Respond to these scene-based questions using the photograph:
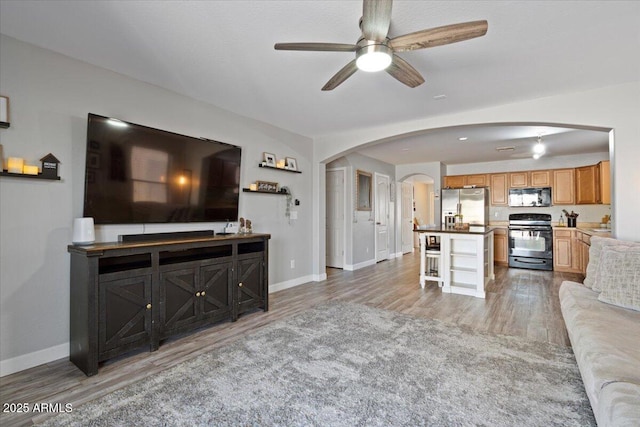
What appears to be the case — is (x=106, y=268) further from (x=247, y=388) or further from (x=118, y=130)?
(x=247, y=388)

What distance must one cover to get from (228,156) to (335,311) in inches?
89.4

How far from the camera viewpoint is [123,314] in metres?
2.47

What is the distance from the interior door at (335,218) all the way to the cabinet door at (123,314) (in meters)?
4.45

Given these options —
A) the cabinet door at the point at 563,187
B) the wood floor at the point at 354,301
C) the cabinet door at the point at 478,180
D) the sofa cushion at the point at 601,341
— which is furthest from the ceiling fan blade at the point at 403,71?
the cabinet door at the point at 563,187

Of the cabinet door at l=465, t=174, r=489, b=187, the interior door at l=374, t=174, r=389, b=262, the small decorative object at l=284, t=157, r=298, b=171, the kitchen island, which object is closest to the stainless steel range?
the cabinet door at l=465, t=174, r=489, b=187

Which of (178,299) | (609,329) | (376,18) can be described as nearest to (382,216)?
(178,299)

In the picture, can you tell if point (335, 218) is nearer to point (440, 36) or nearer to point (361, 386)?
point (361, 386)

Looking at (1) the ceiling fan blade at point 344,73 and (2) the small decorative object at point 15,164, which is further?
(2) the small decorative object at point 15,164

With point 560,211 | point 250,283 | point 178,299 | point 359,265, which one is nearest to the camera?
point 178,299

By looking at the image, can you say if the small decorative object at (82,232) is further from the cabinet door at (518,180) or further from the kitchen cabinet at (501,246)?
the cabinet door at (518,180)

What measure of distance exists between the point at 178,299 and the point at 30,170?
154 cm

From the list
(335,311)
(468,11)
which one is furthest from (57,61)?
(335,311)

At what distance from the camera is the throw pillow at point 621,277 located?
91.1 inches

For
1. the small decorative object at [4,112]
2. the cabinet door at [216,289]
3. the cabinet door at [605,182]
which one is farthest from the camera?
the cabinet door at [605,182]
